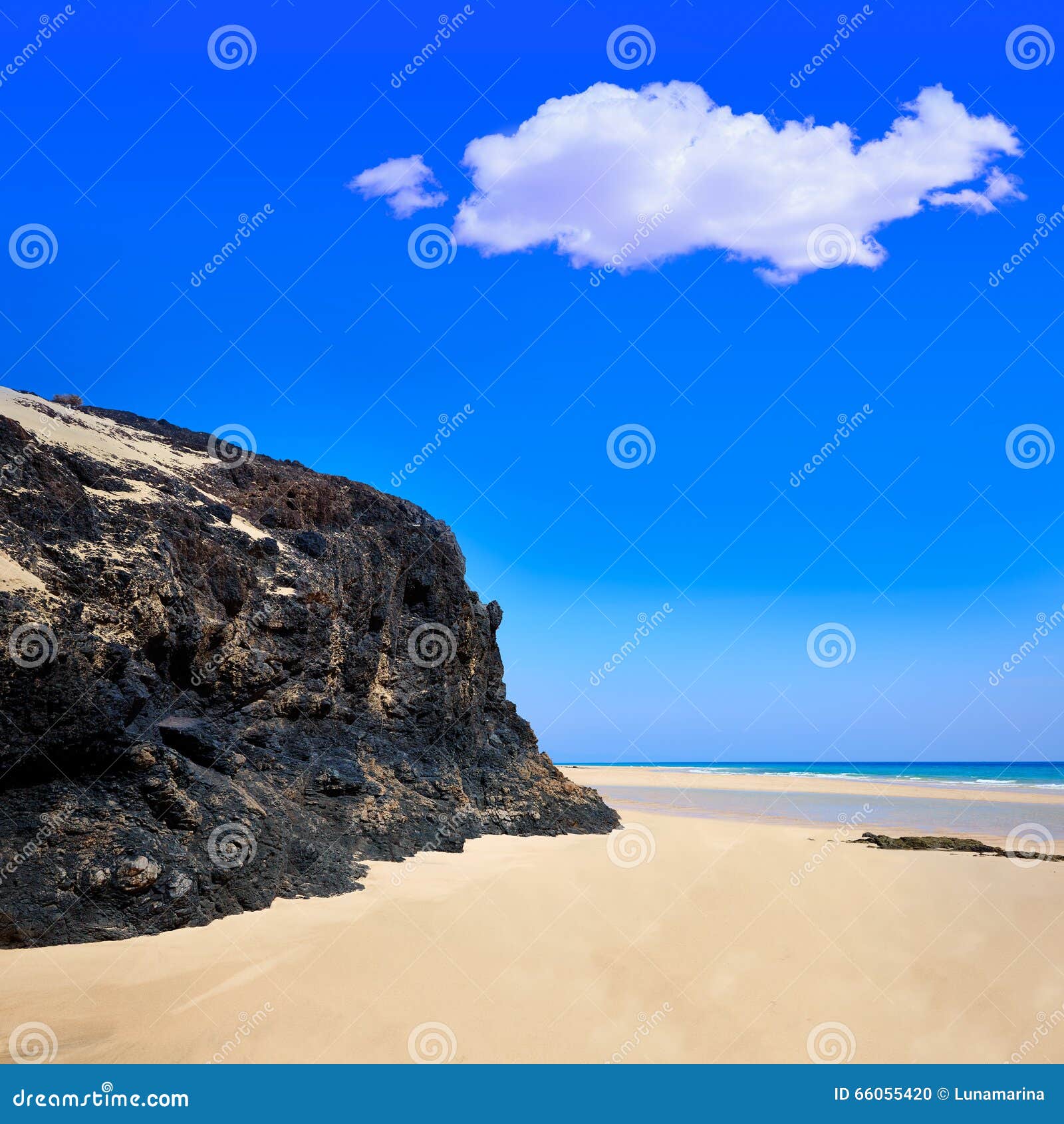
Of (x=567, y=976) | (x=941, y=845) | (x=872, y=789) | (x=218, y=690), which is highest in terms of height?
(x=872, y=789)

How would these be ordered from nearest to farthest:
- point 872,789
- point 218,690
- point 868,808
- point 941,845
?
1. point 218,690
2. point 941,845
3. point 868,808
4. point 872,789

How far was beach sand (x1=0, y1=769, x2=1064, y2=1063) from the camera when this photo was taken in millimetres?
6109

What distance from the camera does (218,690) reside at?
1058 cm

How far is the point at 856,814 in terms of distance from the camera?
28.2 metres

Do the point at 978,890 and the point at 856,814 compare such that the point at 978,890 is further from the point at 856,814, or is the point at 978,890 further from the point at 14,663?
the point at 856,814

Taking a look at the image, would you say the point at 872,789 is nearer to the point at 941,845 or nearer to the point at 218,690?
the point at 941,845

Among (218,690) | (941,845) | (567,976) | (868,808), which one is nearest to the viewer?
(567,976)

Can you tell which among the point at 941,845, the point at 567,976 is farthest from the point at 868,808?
the point at 567,976

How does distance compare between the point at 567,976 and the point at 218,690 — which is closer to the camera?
the point at 567,976

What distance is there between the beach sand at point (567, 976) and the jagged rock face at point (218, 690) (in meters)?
0.66

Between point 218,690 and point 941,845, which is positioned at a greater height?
point 941,845

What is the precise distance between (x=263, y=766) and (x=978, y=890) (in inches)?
416

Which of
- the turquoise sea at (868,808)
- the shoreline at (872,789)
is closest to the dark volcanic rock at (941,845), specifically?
the turquoise sea at (868,808)

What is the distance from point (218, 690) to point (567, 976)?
230 inches
